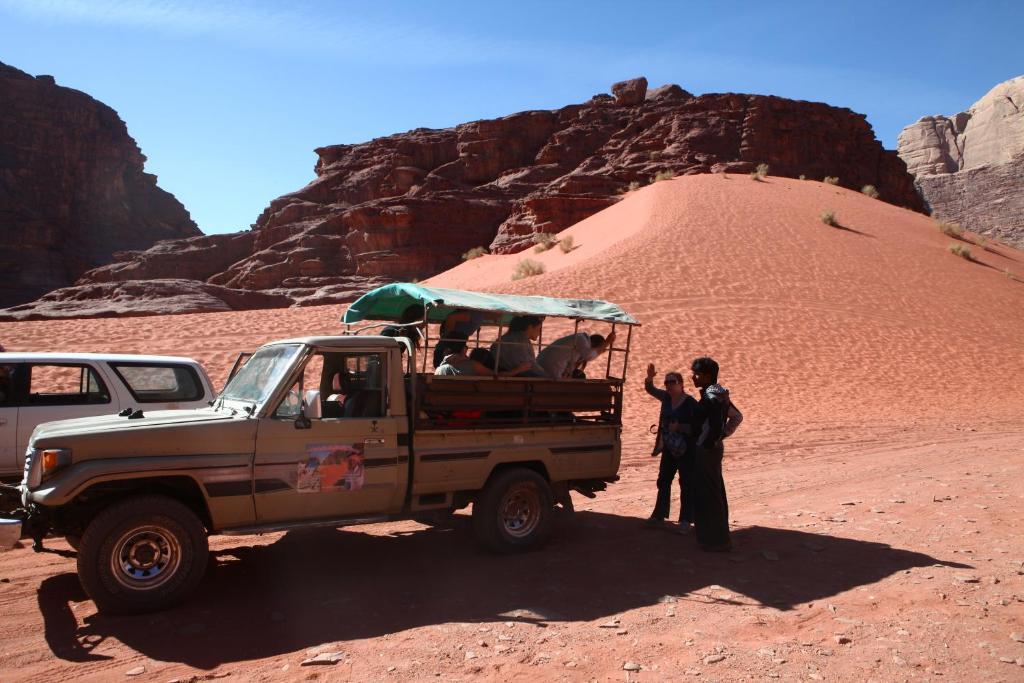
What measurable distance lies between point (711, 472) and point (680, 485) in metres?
0.98

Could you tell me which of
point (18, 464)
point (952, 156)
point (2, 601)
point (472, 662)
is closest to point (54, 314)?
point (18, 464)

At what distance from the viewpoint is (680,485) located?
7766mm

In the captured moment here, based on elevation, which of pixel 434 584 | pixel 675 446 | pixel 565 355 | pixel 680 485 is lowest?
pixel 434 584

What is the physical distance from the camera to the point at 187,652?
4.56 metres

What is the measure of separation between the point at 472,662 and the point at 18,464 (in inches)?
229

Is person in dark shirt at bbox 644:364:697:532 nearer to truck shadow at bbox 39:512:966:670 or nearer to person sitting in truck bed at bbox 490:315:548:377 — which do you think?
truck shadow at bbox 39:512:966:670


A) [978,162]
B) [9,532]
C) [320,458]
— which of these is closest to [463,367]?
[320,458]

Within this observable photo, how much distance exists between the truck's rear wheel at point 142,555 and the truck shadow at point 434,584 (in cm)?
15

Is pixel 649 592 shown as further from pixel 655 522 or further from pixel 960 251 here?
pixel 960 251

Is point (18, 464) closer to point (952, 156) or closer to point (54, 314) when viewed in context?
point (54, 314)

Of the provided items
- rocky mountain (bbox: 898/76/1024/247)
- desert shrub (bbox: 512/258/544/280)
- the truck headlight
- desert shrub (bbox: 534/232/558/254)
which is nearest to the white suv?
the truck headlight

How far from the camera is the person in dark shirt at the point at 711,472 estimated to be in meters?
6.77

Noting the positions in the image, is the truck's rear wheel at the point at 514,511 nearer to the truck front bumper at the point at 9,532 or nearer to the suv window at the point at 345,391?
the suv window at the point at 345,391

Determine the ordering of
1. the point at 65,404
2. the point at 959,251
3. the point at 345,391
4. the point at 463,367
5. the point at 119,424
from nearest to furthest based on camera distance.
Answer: the point at 119,424 → the point at 345,391 → the point at 463,367 → the point at 65,404 → the point at 959,251
